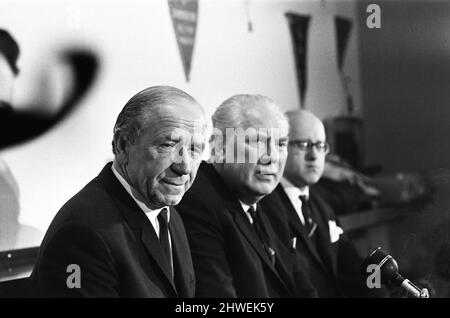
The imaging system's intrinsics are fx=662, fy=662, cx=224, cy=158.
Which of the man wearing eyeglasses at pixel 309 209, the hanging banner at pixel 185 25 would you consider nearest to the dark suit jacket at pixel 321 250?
the man wearing eyeglasses at pixel 309 209

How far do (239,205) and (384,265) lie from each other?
420 mm

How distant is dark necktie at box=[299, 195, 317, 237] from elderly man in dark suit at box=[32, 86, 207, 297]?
0.71 metres

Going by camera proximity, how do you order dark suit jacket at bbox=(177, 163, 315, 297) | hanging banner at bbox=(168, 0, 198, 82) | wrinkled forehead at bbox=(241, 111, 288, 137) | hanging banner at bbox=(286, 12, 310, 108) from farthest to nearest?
hanging banner at bbox=(286, 12, 310, 108)
hanging banner at bbox=(168, 0, 198, 82)
wrinkled forehead at bbox=(241, 111, 288, 137)
dark suit jacket at bbox=(177, 163, 315, 297)

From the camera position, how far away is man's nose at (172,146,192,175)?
1.52 m

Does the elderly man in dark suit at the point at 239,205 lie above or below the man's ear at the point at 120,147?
below

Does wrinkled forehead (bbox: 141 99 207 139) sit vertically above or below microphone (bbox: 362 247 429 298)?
above

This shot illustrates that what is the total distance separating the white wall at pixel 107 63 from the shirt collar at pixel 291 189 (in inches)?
12.8

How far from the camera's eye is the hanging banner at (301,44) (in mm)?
2760

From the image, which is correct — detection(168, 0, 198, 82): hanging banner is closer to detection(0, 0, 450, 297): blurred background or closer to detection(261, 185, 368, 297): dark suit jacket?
detection(0, 0, 450, 297): blurred background

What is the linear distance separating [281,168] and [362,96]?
1.59 meters

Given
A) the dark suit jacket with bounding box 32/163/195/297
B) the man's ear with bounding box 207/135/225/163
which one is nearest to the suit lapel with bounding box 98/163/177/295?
the dark suit jacket with bounding box 32/163/195/297

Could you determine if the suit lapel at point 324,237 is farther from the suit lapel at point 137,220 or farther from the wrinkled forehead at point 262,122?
the suit lapel at point 137,220

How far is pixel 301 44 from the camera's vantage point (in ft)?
9.23
